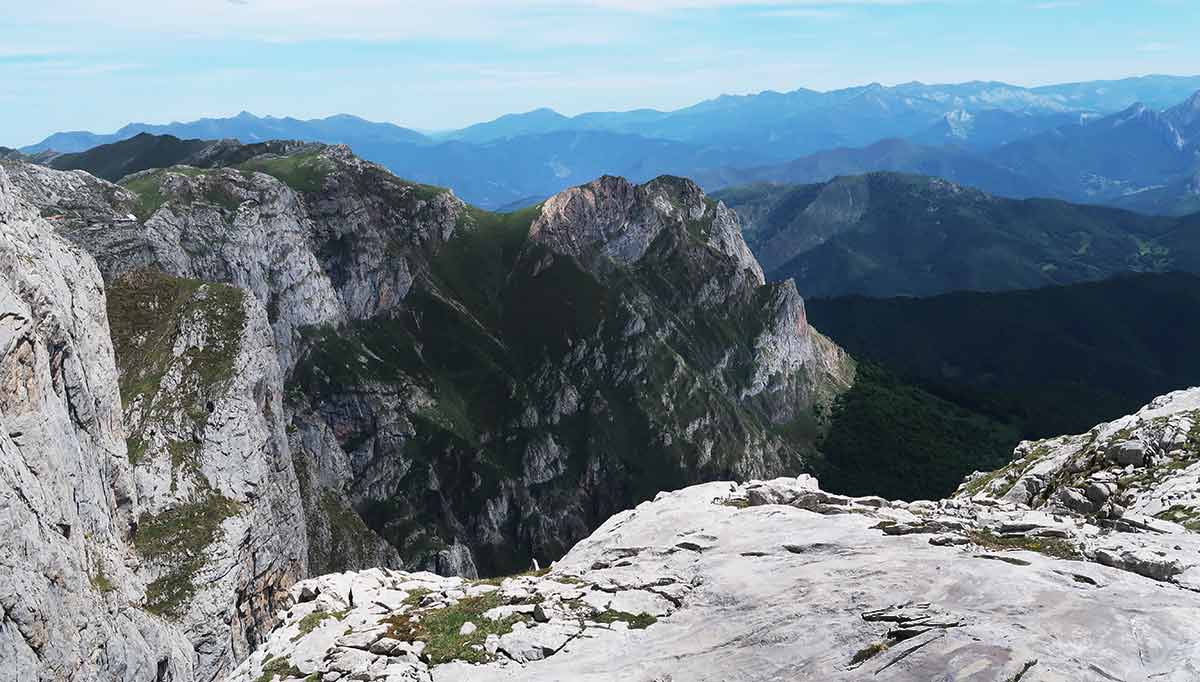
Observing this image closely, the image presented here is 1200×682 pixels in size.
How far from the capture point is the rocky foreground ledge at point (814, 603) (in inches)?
1095

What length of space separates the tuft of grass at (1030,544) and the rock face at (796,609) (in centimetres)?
13

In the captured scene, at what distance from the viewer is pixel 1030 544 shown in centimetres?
3703

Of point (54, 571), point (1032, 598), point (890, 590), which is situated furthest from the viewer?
point (54, 571)

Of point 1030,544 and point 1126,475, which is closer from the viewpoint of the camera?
point 1030,544

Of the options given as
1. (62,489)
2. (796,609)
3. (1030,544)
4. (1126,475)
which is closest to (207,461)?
(62,489)

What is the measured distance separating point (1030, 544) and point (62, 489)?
3036 inches

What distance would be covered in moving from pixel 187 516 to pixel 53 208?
3798 inches

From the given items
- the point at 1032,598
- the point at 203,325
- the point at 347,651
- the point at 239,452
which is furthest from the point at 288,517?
the point at 1032,598

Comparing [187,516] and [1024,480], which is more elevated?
[1024,480]

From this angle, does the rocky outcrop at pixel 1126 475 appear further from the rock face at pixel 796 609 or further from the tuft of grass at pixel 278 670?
the tuft of grass at pixel 278 670

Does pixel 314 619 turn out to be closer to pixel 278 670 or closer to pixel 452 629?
pixel 278 670

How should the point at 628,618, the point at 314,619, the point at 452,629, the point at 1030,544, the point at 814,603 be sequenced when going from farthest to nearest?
1. the point at 314,619
2. the point at 1030,544
3. the point at 628,618
4. the point at 452,629
5. the point at 814,603

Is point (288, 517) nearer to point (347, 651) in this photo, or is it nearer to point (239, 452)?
point (239, 452)

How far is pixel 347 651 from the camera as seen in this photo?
35.0 m
